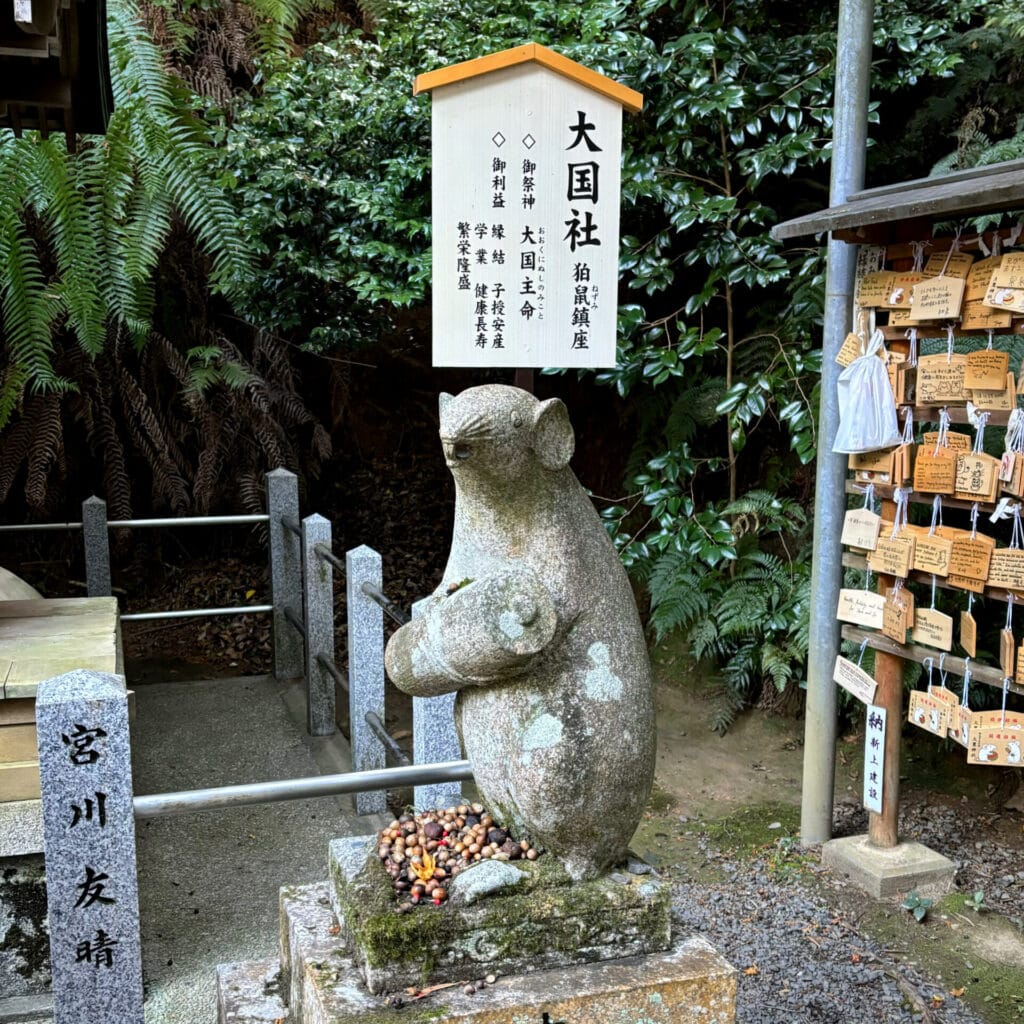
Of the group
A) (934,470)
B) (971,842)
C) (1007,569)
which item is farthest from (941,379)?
(971,842)

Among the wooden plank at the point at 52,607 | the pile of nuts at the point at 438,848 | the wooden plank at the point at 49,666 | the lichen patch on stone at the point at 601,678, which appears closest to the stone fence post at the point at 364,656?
the wooden plank at the point at 49,666

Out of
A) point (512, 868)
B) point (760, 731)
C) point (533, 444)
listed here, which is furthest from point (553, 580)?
point (760, 731)

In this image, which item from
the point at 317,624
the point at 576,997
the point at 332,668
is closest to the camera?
the point at 576,997

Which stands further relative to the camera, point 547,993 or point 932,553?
point 932,553

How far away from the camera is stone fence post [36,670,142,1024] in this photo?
198cm

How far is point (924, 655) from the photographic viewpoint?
11.5ft

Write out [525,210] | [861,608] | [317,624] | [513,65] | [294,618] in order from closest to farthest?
[513,65] → [525,210] → [861,608] → [317,624] → [294,618]

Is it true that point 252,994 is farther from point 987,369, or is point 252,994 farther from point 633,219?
point 633,219

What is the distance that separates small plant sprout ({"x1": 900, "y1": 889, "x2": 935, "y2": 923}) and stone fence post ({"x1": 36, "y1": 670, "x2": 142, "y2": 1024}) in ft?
8.85

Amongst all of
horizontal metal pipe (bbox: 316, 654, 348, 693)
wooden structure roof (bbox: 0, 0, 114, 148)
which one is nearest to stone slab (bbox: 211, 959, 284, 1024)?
horizontal metal pipe (bbox: 316, 654, 348, 693)

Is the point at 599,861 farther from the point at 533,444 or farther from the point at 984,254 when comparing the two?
the point at 984,254

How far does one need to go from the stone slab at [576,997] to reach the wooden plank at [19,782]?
1.49m

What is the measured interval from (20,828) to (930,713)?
2.97 m

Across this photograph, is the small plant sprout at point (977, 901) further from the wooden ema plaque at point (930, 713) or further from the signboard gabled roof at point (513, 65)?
the signboard gabled roof at point (513, 65)
